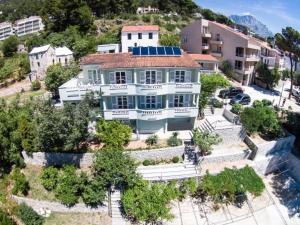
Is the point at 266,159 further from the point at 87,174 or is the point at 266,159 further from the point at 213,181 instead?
the point at 87,174

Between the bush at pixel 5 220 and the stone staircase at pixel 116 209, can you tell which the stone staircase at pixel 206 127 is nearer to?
the stone staircase at pixel 116 209

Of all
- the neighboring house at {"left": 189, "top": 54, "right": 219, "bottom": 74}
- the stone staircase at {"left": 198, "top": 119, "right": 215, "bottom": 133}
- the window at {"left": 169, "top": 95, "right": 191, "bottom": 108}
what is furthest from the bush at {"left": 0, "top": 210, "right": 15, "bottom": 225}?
the neighboring house at {"left": 189, "top": 54, "right": 219, "bottom": 74}

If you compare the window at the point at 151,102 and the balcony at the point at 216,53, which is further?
the balcony at the point at 216,53

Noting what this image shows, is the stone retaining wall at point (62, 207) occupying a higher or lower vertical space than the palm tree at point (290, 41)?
lower

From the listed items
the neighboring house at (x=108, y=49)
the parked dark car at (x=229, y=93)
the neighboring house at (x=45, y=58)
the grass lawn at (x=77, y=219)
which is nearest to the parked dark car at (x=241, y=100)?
the parked dark car at (x=229, y=93)

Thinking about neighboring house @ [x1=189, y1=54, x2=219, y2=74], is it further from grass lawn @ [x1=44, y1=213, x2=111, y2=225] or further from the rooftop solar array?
grass lawn @ [x1=44, y1=213, x2=111, y2=225]

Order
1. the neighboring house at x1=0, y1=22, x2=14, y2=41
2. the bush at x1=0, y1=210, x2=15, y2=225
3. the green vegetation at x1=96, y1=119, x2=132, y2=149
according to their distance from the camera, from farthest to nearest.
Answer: the neighboring house at x1=0, y1=22, x2=14, y2=41, the green vegetation at x1=96, y1=119, x2=132, y2=149, the bush at x1=0, y1=210, x2=15, y2=225

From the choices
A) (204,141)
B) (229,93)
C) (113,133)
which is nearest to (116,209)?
(113,133)

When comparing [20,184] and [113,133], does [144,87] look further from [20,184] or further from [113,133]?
[20,184]
